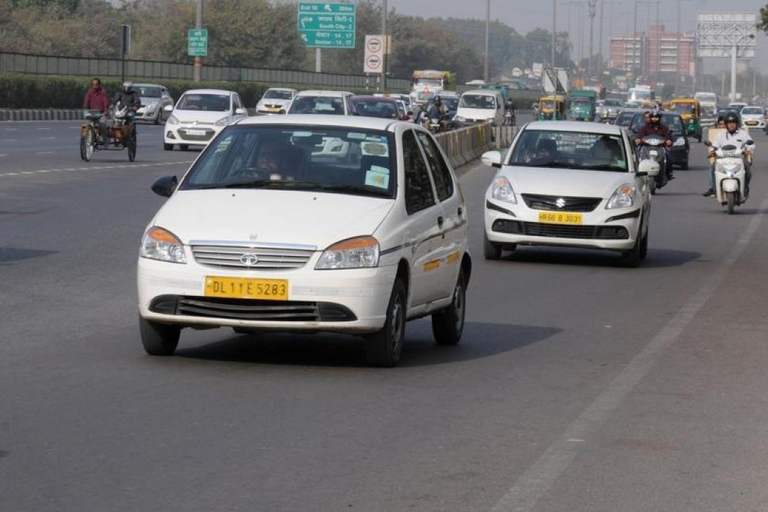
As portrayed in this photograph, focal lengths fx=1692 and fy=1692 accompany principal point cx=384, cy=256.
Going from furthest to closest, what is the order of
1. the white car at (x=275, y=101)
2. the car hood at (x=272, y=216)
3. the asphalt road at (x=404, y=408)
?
the white car at (x=275, y=101) → the car hood at (x=272, y=216) → the asphalt road at (x=404, y=408)

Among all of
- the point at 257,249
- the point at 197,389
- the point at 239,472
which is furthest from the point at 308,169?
the point at 239,472

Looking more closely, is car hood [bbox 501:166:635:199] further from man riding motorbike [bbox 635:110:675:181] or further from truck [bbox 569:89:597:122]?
truck [bbox 569:89:597:122]

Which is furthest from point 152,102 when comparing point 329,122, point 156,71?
point 329,122

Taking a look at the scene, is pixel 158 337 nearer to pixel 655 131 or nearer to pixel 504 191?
Answer: pixel 504 191

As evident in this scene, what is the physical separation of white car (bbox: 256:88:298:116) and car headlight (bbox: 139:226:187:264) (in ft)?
172

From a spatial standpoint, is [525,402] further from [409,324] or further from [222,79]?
[222,79]

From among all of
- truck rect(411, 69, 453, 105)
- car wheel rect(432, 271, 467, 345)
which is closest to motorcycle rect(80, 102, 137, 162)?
car wheel rect(432, 271, 467, 345)

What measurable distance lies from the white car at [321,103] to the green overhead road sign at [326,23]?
171 ft

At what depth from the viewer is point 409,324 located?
13.1 meters

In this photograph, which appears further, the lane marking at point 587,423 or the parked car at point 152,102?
the parked car at point 152,102

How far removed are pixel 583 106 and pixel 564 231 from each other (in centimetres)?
7970

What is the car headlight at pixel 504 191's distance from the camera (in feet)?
62.6

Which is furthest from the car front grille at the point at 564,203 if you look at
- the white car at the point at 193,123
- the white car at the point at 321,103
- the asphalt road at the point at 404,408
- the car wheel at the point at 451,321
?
the white car at the point at 193,123

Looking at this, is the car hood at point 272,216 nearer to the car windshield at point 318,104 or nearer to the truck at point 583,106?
the car windshield at point 318,104
